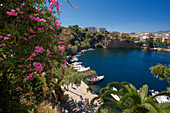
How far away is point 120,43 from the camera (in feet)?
243

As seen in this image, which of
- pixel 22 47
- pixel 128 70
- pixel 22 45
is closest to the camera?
pixel 22 47

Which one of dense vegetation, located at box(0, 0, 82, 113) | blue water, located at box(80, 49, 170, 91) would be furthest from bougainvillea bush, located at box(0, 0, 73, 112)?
blue water, located at box(80, 49, 170, 91)

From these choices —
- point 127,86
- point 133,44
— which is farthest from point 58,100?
point 133,44

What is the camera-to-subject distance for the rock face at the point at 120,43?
7338cm

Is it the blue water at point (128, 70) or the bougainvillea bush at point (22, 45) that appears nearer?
the bougainvillea bush at point (22, 45)

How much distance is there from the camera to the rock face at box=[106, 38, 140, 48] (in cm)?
7338

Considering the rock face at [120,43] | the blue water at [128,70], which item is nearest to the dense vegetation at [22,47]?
the blue water at [128,70]

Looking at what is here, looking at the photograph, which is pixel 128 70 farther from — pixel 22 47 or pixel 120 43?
pixel 120 43

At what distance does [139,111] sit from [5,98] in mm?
4957

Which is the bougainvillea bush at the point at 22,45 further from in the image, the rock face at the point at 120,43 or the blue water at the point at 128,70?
the rock face at the point at 120,43

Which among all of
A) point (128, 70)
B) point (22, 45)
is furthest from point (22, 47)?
point (128, 70)

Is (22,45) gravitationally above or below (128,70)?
above

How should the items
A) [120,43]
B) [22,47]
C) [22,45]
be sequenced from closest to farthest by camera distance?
[22,47] → [22,45] → [120,43]

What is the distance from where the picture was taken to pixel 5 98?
7.08ft
